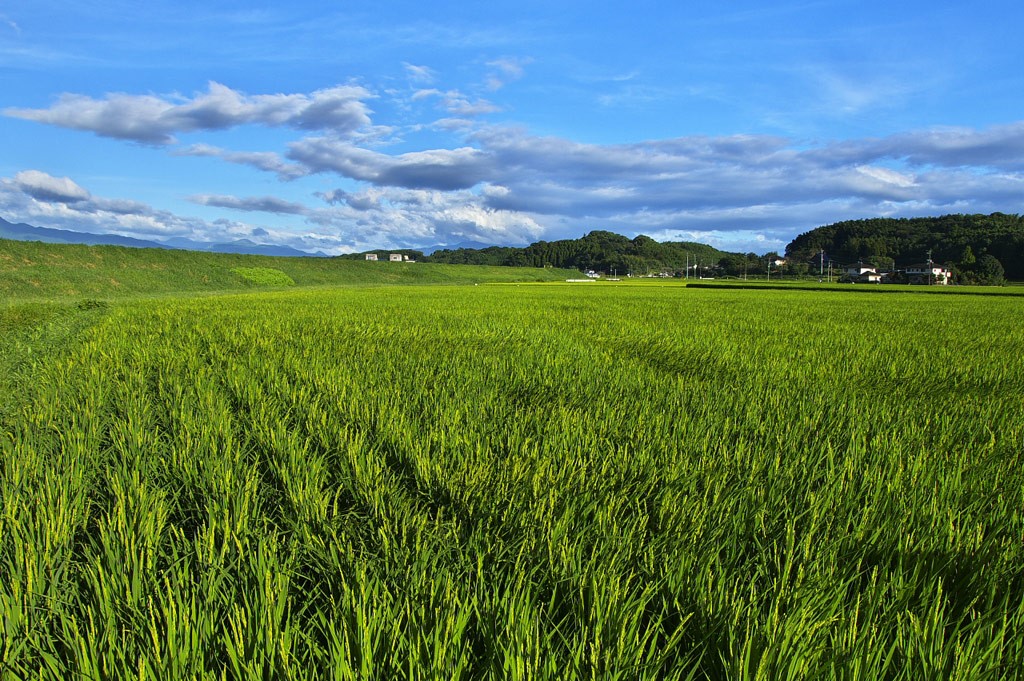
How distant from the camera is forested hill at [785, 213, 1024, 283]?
291ft

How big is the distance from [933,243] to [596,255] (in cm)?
8336

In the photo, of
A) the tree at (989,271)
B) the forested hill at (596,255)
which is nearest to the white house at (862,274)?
the tree at (989,271)

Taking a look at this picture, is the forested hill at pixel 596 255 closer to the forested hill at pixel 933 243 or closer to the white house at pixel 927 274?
the forested hill at pixel 933 243

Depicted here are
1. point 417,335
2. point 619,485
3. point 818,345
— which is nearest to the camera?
point 619,485

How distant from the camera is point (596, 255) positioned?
167 m

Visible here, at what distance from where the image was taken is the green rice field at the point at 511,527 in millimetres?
1156

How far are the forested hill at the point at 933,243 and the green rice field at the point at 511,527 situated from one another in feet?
365

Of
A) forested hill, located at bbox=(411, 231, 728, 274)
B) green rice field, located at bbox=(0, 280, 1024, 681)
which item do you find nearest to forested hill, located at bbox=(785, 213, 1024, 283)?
forested hill, located at bbox=(411, 231, 728, 274)

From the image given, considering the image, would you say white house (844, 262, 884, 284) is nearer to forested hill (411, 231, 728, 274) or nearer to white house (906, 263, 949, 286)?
white house (906, 263, 949, 286)

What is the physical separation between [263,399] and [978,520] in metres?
3.69

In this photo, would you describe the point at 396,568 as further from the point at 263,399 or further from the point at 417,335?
the point at 417,335

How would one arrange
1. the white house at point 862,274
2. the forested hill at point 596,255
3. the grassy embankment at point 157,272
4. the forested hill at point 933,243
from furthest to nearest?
the forested hill at point 596,255 < the white house at point 862,274 < the forested hill at point 933,243 < the grassy embankment at point 157,272

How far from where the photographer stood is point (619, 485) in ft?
7.05

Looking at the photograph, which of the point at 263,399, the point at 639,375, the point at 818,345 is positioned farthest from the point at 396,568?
the point at 818,345
